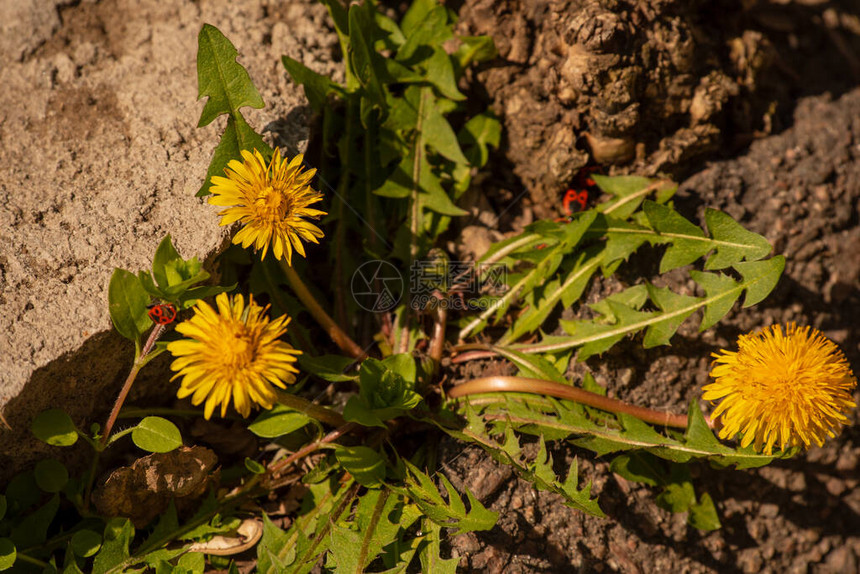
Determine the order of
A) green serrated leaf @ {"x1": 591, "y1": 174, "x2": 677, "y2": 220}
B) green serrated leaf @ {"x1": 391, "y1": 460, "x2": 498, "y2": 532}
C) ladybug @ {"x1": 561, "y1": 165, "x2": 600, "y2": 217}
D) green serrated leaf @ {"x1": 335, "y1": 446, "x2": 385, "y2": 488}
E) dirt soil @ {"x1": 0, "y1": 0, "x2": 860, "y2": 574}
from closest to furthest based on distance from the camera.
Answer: green serrated leaf @ {"x1": 391, "y1": 460, "x2": 498, "y2": 532}, green serrated leaf @ {"x1": 335, "y1": 446, "x2": 385, "y2": 488}, dirt soil @ {"x1": 0, "y1": 0, "x2": 860, "y2": 574}, green serrated leaf @ {"x1": 591, "y1": 174, "x2": 677, "y2": 220}, ladybug @ {"x1": 561, "y1": 165, "x2": 600, "y2": 217}

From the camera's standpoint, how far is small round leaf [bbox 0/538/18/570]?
2.33 meters

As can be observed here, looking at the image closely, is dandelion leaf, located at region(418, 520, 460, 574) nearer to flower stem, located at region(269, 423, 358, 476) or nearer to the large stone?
flower stem, located at region(269, 423, 358, 476)

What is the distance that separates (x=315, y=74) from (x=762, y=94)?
2664mm

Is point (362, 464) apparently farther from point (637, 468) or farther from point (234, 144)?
point (234, 144)

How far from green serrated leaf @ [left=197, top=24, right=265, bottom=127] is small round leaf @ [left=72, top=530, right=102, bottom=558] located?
1.79 m

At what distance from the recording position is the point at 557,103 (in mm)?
3332

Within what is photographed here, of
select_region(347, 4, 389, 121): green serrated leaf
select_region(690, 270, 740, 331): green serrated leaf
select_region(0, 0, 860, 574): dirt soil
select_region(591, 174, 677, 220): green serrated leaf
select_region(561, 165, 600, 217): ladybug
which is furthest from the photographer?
select_region(561, 165, 600, 217): ladybug

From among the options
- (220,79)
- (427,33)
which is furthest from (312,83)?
(427,33)

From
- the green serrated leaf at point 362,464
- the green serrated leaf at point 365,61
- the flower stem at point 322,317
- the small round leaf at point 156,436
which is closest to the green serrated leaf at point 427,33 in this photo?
the green serrated leaf at point 365,61

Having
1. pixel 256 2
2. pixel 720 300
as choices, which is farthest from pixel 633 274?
pixel 256 2

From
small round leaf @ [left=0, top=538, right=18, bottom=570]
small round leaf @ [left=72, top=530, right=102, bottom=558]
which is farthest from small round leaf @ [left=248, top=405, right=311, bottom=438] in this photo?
small round leaf @ [left=0, top=538, right=18, bottom=570]

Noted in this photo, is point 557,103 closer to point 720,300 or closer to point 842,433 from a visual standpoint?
point 720,300

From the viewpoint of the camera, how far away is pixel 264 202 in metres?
2.38

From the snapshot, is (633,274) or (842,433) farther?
(842,433)
